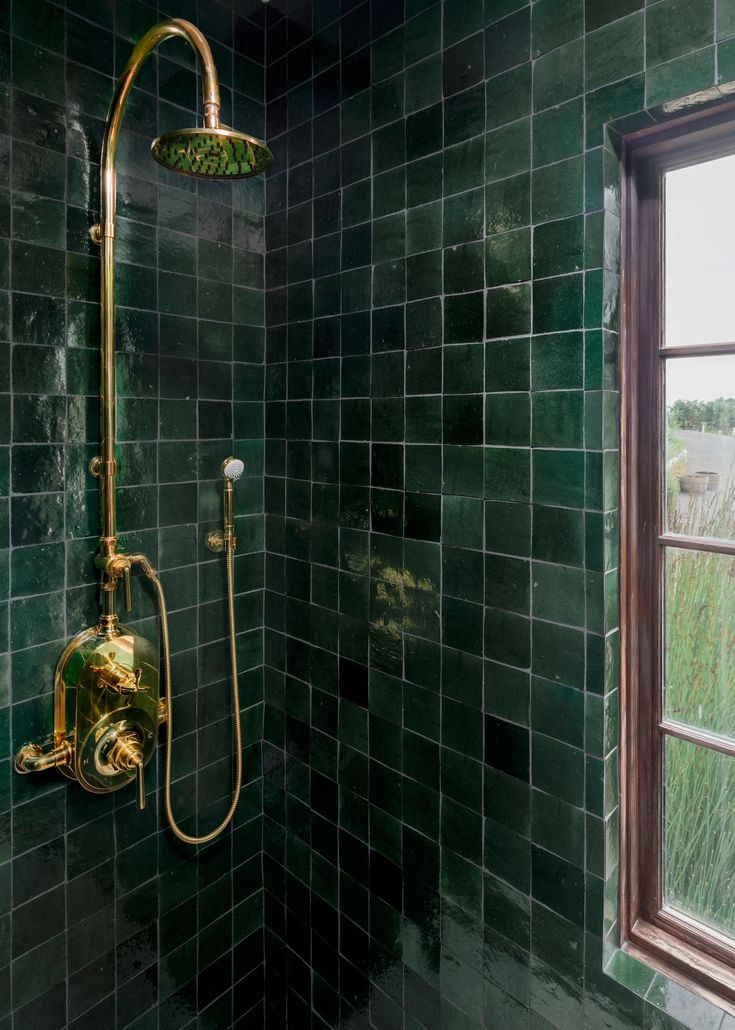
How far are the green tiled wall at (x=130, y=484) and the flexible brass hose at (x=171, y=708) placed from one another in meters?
0.04

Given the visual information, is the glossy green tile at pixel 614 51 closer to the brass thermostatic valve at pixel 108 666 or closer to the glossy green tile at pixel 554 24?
the glossy green tile at pixel 554 24

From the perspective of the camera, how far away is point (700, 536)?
1.16 m

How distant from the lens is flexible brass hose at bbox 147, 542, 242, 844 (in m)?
1.54

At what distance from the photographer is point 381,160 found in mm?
1456

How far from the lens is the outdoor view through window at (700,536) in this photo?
1.12 meters

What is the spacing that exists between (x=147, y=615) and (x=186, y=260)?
0.88 m

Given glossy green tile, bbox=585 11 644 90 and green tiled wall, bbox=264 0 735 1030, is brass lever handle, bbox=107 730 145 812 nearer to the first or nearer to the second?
green tiled wall, bbox=264 0 735 1030

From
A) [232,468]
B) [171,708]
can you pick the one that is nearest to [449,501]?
[232,468]

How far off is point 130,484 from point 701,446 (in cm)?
121

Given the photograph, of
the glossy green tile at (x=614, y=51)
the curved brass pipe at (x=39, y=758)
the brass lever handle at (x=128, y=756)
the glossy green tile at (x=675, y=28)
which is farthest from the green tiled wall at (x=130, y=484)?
the glossy green tile at (x=675, y=28)

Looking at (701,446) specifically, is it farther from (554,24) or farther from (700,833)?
(554,24)

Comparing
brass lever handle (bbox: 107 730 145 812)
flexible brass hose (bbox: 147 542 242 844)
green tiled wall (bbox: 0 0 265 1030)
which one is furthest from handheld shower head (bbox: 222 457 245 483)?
brass lever handle (bbox: 107 730 145 812)

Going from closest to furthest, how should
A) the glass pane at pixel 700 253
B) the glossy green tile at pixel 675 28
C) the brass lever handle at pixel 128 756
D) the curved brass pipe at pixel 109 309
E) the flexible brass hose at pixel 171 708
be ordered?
the glossy green tile at pixel 675 28 → the glass pane at pixel 700 253 → the curved brass pipe at pixel 109 309 → the brass lever handle at pixel 128 756 → the flexible brass hose at pixel 171 708

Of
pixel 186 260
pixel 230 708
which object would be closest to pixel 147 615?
pixel 230 708
